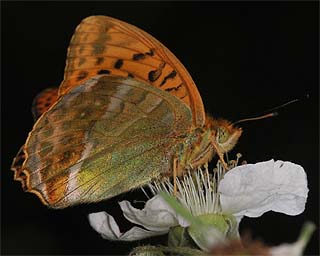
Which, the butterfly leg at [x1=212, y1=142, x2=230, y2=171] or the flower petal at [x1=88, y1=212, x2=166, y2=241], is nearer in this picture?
the flower petal at [x1=88, y1=212, x2=166, y2=241]

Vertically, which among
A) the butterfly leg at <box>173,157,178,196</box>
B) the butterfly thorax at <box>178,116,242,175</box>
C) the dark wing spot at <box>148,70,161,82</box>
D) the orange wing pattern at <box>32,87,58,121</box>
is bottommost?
the butterfly leg at <box>173,157,178,196</box>

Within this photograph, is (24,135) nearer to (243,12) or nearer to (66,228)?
(66,228)

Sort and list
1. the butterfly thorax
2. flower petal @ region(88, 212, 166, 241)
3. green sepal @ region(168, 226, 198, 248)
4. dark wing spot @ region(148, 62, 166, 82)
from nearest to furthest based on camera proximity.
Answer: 1. green sepal @ region(168, 226, 198, 248)
2. flower petal @ region(88, 212, 166, 241)
3. the butterfly thorax
4. dark wing spot @ region(148, 62, 166, 82)

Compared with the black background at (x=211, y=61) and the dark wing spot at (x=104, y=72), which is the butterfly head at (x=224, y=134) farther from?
the black background at (x=211, y=61)

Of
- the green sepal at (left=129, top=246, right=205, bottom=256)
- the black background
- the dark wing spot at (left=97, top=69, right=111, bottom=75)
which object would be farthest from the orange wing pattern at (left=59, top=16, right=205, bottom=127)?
the black background

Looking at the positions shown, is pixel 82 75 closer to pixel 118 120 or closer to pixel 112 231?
pixel 118 120

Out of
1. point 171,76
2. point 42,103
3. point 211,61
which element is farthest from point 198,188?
point 211,61

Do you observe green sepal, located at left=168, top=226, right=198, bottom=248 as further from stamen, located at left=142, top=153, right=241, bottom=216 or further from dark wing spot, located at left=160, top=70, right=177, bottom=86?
dark wing spot, located at left=160, top=70, right=177, bottom=86

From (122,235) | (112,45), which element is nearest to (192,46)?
(112,45)
